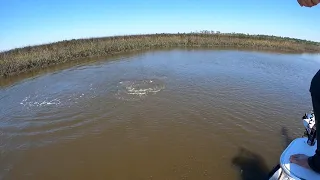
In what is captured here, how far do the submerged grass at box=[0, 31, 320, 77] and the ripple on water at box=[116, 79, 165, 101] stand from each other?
8.63 m

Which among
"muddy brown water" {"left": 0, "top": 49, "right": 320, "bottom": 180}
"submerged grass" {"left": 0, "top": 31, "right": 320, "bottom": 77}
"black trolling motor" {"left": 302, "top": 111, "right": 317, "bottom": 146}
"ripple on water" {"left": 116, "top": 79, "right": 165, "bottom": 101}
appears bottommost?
"muddy brown water" {"left": 0, "top": 49, "right": 320, "bottom": 180}

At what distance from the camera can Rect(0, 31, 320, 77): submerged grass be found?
→ 56.1 ft

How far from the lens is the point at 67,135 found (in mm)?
7051

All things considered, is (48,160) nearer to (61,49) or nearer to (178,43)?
→ (61,49)

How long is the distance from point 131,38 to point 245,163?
2613 cm

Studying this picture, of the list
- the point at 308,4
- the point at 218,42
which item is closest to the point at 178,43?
Answer: the point at 218,42

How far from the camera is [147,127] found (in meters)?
7.45

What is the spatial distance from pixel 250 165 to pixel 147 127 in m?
3.14

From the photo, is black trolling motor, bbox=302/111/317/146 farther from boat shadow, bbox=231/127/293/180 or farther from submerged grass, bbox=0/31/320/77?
submerged grass, bbox=0/31/320/77

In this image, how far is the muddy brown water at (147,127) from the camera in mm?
5563

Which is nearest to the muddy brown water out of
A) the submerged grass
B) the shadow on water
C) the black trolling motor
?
the shadow on water

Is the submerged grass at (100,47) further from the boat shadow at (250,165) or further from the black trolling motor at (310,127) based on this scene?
the black trolling motor at (310,127)

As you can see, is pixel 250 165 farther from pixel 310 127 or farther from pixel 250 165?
pixel 310 127

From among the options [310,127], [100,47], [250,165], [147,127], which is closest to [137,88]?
[147,127]
